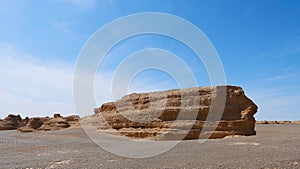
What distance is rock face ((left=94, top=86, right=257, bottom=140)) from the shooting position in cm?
2156

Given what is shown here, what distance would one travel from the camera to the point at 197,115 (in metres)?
22.2

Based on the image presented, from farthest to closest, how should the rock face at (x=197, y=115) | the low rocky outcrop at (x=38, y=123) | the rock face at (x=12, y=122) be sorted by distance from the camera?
the rock face at (x=12, y=122) → the low rocky outcrop at (x=38, y=123) → the rock face at (x=197, y=115)

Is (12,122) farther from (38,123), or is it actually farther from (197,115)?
(197,115)

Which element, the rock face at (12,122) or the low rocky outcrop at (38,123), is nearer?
the low rocky outcrop at (38,123)

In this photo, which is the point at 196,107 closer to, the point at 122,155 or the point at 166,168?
the point at 122,155

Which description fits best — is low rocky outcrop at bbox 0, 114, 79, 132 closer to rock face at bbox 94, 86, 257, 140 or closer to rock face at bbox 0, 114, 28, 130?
rock face at bbox 0, 114, 28, 130

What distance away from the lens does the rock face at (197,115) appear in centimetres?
2156

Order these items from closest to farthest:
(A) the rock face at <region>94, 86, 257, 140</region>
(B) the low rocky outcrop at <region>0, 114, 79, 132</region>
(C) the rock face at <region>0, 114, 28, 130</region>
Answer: (A) the rock face at <region>94, 86, 257, 140</region>
(B) the low rocky outcrop at <region>0, 114, 79, 132</region>
(C) the rock face at <region>0, 114, 28, 130</region>

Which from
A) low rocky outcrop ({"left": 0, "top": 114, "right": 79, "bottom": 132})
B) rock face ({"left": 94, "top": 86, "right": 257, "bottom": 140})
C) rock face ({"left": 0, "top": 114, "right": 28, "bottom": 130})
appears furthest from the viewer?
rock face ({"left": 0, "top": 114, "right": 28, "bottom": 130})

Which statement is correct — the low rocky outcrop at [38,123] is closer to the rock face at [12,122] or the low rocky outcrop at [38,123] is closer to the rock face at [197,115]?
the rock face at [12,122]

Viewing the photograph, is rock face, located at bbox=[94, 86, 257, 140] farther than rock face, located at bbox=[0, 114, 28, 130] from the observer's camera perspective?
No

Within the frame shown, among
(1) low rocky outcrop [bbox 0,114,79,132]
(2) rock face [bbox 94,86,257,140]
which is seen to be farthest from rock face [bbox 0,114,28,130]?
(2) rock face [bbox 94,86,257,140]

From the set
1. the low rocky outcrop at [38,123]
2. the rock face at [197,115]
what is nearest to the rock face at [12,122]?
the low rocky outcrop at [38,123]

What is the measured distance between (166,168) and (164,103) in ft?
47.9
